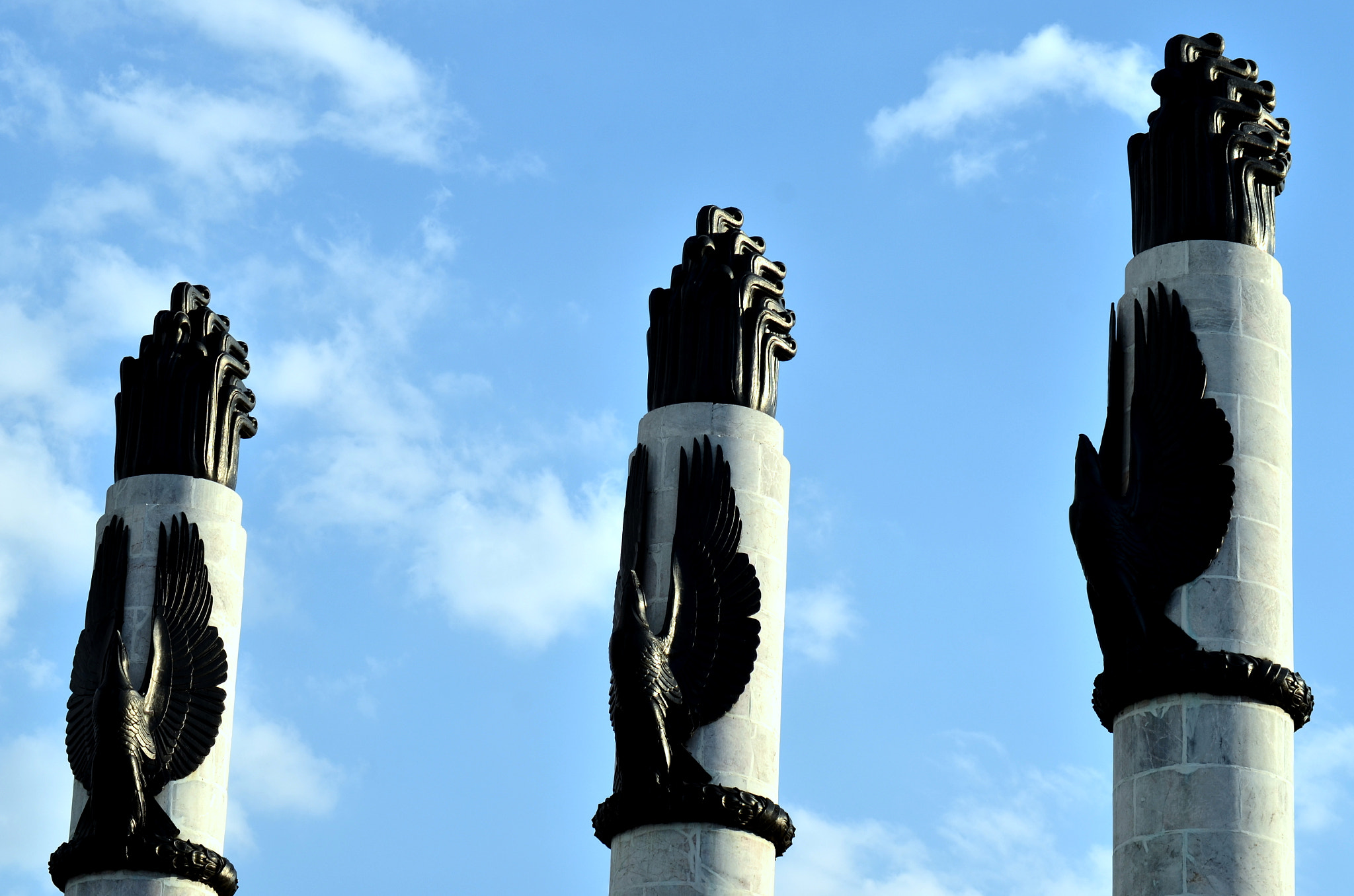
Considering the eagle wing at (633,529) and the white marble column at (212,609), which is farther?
the white marble column at (212,609)

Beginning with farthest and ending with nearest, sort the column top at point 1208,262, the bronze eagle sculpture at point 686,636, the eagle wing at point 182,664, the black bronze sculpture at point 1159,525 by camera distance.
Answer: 1. the eagle wing at point 182,664
2. the bronze eagle sculpture at point 686,636
3. the column top at point 1208,262
4. the black bronze sculpture at point 1159,525

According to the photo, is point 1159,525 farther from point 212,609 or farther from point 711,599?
point 212,609

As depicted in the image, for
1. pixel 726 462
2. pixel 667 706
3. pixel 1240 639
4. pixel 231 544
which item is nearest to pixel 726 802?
pixel 667 706

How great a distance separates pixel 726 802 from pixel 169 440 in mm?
11166

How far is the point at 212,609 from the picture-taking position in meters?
39.3

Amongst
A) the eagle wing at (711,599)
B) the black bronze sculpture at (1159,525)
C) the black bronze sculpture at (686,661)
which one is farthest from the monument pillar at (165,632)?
the black bronze sculpture at (1159,525)

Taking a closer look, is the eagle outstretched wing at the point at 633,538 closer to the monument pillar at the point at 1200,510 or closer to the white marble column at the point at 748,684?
the white marble column at the point at 748,684

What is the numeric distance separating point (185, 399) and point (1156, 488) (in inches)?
619

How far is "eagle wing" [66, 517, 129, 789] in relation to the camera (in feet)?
127

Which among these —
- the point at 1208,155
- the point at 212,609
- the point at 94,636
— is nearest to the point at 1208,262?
the point at 1208,155

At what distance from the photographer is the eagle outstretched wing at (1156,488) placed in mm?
30484

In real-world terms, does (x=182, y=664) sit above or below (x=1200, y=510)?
above

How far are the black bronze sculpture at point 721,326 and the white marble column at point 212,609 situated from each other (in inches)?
276

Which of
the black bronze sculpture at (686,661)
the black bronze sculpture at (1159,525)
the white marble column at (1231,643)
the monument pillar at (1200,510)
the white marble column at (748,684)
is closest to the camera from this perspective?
the white marble column at (1231,643)
